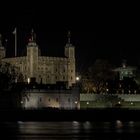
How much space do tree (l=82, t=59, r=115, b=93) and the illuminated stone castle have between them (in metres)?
3.70

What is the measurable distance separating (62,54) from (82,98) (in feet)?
137

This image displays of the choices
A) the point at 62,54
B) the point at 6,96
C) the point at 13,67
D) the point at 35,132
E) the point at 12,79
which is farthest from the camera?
the point at 62,54

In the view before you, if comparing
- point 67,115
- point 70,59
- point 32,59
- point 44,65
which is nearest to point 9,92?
point 67,115

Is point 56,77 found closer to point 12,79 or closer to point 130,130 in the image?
point 12,79

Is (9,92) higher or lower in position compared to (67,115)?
higher

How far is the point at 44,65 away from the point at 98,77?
36.7 ft

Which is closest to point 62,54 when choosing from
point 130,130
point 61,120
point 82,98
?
point 82,98

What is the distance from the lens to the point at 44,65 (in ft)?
544

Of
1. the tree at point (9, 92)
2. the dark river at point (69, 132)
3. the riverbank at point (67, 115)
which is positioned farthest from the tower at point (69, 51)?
the dark river at point (69, 132)

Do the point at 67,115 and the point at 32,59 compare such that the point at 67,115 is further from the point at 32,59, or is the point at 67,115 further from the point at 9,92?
the point at 32,59

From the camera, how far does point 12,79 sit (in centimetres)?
14212

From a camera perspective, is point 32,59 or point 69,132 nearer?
point 69,132

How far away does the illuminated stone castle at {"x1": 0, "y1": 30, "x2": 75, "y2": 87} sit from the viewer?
162250mm

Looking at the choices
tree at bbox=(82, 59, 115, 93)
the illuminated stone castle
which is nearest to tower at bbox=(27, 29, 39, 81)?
the illuminated stone castle
